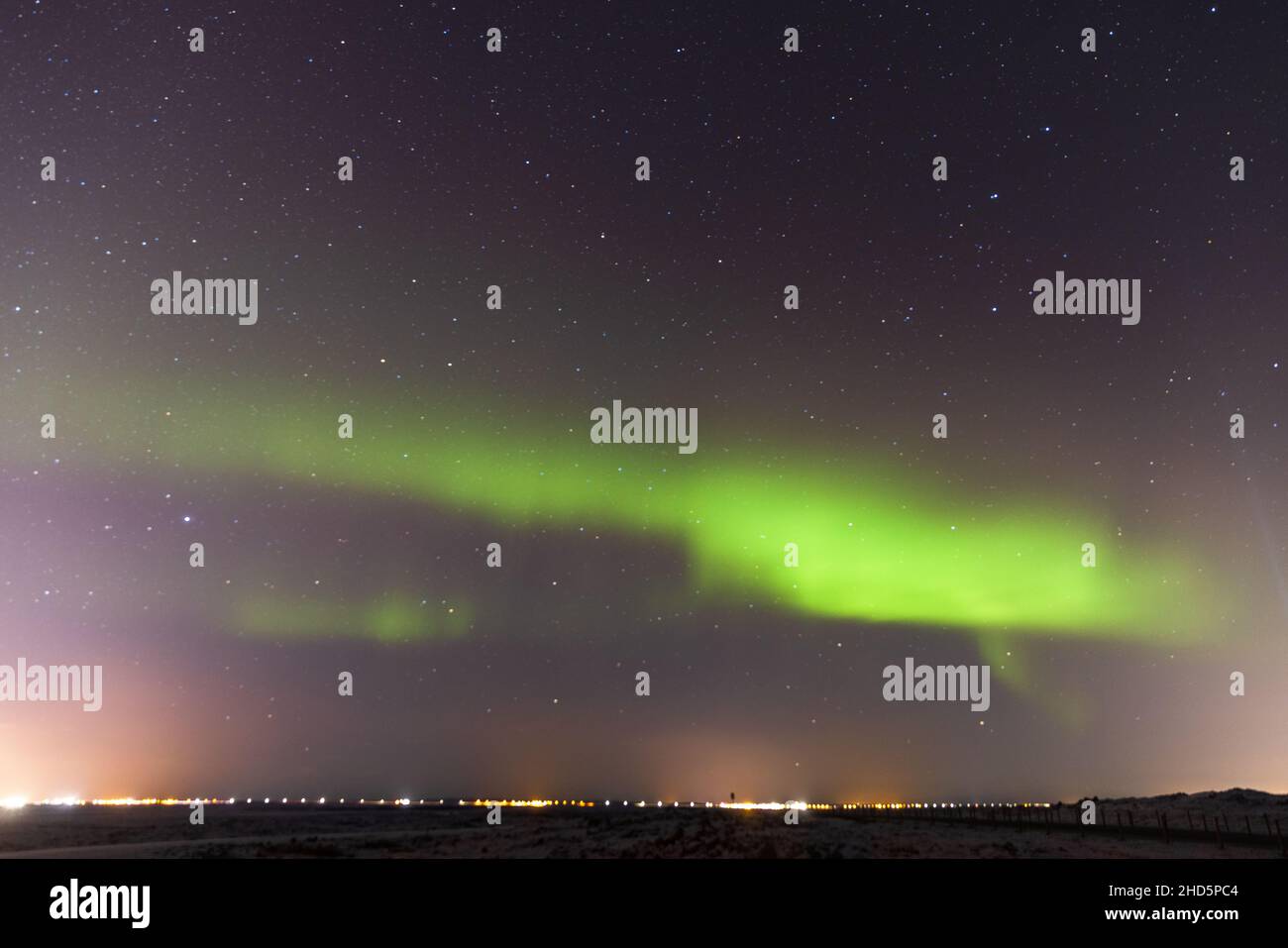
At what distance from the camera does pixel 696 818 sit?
52500 millimetres

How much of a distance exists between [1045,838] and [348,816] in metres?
68.2

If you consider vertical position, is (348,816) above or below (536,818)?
below
